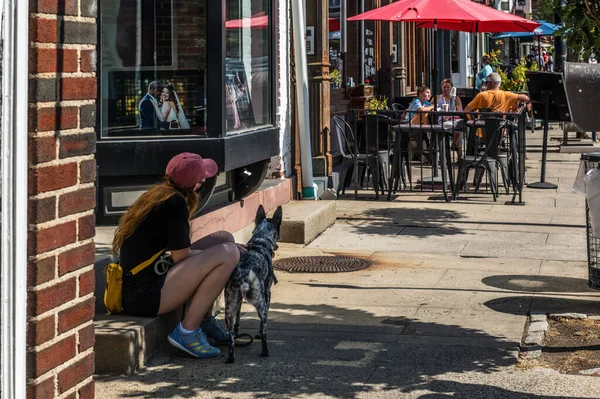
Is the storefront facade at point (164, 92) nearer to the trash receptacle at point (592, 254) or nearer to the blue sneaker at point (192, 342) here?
the blue sneaker at point (192, 342)

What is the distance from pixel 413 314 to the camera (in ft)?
23.0

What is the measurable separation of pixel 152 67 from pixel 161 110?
1.04 ft

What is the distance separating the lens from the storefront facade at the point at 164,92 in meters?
7.11

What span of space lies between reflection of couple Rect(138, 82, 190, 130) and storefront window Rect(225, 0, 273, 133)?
0.43 meters

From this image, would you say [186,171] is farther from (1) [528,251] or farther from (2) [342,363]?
(1) [528,251]

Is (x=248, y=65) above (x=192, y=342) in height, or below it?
above

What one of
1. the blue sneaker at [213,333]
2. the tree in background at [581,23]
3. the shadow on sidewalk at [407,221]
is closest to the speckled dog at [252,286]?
the blue sneaker at [213,333]

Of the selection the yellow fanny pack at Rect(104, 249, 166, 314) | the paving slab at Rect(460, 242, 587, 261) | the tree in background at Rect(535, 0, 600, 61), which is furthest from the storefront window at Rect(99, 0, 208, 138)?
the paving slab at Rect(460, 242, 587, 261)

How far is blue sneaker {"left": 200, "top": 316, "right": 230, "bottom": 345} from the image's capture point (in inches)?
244

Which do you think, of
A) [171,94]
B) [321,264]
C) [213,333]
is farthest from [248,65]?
[213,333]

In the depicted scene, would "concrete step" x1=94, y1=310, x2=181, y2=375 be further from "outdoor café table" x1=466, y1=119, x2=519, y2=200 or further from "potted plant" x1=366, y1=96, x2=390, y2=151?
"outdoor café table" x1=466, y1=119, x2=519, y2=200

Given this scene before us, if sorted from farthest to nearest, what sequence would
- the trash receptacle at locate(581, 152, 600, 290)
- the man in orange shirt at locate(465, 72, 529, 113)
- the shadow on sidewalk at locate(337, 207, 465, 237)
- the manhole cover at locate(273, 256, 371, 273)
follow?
the man in orange shirt at locate(465, 72, 529, 113) < the shadow on sidewalk at locate(337, 207, 465, 237) < the manhole cover at locate(273, 256, 371, 273) < the trash receptacle at locate(581, 152, 600, 290)

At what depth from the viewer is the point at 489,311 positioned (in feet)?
23.2

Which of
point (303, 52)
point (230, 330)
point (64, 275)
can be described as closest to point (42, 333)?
point (64, 275)
